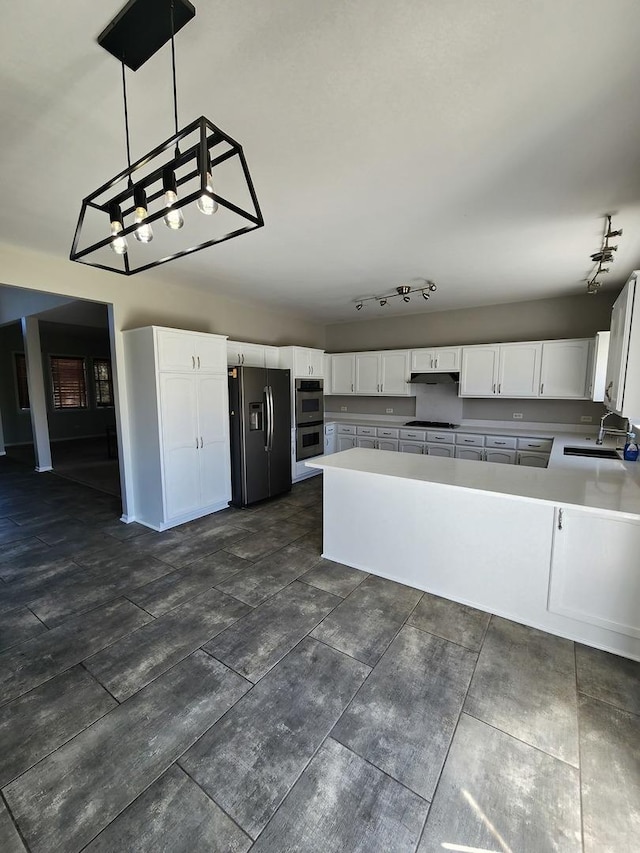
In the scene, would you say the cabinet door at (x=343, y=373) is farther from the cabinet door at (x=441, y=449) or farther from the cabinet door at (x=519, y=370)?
the cabinet door at (x=519, y=370)

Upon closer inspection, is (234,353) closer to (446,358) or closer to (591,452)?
(446,358)

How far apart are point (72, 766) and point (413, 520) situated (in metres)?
2.27

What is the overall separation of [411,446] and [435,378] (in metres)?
1.11

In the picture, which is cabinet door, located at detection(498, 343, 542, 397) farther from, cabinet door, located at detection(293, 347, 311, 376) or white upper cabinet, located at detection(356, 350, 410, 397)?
cabinet door, located at detection(293, 347, 311, 376)

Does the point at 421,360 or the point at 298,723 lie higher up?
the point at 421,360

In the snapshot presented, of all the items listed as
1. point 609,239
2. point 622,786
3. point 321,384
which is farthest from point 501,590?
point 321,384

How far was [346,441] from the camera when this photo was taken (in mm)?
6273

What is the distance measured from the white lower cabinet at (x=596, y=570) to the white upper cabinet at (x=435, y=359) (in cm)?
351

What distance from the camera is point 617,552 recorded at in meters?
2.08

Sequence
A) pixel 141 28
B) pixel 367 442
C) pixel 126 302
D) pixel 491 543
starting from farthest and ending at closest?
pixel 367 442
pixel 126 302
pixel 491 543
pixel 141 28

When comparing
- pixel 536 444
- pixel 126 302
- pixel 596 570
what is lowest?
pixel 596 570

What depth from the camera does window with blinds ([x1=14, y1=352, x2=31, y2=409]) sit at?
330 inches

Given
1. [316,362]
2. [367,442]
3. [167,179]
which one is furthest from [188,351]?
A: [367,442]

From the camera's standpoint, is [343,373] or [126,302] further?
[343,373]
